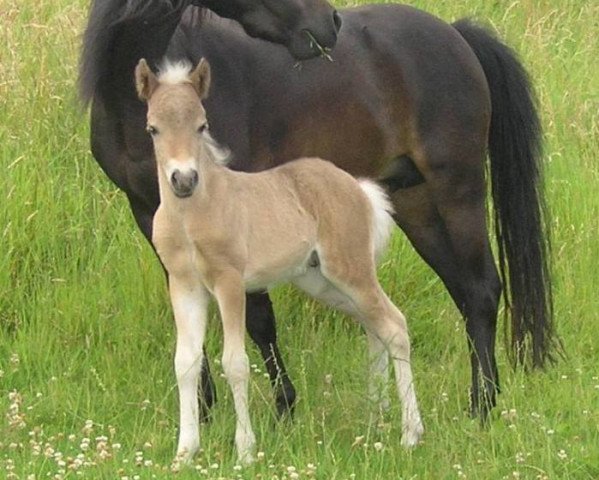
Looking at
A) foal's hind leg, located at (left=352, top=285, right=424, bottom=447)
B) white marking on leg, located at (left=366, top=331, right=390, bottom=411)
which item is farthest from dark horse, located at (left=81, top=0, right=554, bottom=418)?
foal's hind leg, located at (left=352, top=285, right=424, bottom=447)

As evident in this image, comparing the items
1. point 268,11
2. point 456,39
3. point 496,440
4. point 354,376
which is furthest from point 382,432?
point 456,39

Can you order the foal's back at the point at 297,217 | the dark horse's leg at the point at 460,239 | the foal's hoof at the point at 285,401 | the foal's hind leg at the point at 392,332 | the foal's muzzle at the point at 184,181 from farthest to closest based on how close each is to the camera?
the dark horse's leg at the point at 460,239 < the foal's hoof at the point at 285,401 < the foal's hind leg at the point at 392,332 < the foal's back at the point at 297,217 < the foal's muzzle at the point at 184,181

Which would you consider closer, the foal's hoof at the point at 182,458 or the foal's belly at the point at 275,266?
the foal's hoof at the point at 182,458

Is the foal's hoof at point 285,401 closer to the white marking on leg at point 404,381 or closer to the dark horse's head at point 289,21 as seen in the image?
the white marking on leg at point 404,381

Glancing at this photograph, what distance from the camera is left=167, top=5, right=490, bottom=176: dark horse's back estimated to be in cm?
571

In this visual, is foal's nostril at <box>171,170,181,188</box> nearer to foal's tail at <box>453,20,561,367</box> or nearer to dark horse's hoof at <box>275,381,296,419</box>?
dark horse's hoof at <box>275,381,296,419</box>

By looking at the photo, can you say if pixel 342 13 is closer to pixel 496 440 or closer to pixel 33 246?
pixel 33 246

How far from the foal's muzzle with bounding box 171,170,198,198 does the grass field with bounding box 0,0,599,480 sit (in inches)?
36.9

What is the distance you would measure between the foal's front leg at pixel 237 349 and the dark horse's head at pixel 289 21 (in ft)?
3.73

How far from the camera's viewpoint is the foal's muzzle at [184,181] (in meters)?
4.36

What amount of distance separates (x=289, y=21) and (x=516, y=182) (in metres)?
1.66

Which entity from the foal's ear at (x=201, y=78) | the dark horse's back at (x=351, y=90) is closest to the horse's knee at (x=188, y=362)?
the foal's ear at (x=201, y=78)

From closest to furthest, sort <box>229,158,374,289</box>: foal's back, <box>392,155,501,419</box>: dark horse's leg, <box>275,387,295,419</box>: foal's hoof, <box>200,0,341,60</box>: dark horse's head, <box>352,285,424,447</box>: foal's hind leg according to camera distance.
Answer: <box>229,158,374,289</box>: foal's back → <box>352,285,424,447</box>: foal's hind leg → <box>200,0,341,60</box>: dark horse's head → <box>275,387,295,419</box>: foal's hoof → <box>392,155,501,419</box>: dark horse's leg

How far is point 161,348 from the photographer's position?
20.3 feet
